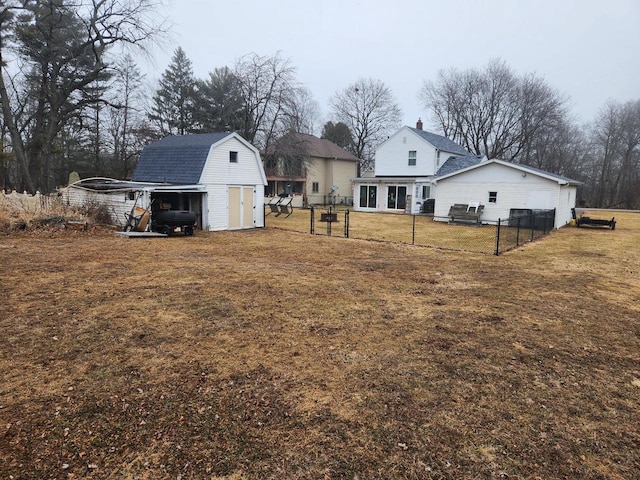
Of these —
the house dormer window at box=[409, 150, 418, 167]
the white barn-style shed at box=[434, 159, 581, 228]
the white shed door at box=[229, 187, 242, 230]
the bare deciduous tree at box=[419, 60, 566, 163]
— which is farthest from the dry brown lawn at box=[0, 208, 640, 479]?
the bare deciduous tree at box=[419, 60, 566, 163]

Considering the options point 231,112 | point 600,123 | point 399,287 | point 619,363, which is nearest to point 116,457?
point 619,363

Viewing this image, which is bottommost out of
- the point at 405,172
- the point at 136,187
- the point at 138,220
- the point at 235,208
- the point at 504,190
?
the point at 138,220

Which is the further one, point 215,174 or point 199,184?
point 215,174

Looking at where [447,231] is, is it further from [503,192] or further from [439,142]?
[439,142]

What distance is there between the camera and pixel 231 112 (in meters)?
31.3

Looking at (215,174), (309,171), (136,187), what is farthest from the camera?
(309,171)

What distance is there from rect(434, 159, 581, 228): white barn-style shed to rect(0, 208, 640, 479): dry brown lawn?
42.0 feet

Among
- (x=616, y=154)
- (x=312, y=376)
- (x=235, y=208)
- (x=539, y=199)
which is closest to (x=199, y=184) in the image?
(x=235, y=208)

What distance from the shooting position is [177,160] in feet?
59.2

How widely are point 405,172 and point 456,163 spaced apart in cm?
421

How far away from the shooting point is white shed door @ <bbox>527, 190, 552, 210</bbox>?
2080 cm

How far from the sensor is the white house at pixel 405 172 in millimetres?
30391

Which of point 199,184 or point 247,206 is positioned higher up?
point 199,184

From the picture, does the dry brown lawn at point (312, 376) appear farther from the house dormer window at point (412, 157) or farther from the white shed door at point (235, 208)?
the house dormer window at point (412, 157)
